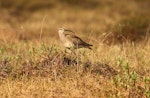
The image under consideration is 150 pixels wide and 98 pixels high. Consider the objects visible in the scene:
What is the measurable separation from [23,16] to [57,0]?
4794mm

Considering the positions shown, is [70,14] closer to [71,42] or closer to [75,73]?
[71,42]

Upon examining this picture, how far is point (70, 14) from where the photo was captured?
78.5 ft

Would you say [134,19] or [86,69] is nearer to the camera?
[86,69]

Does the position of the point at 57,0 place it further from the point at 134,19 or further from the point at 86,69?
the point at 86,69

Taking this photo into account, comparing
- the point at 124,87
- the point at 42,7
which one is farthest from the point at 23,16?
the point at 124,87

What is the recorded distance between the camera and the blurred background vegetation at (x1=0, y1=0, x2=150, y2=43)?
18375mm

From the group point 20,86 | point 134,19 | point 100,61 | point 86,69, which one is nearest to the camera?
point 20,86

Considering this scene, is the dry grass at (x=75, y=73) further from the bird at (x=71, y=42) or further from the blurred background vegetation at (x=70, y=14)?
the blurred background vegetation at (x=70, y=14)

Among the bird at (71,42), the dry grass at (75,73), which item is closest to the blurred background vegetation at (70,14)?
the bird at (71,42)

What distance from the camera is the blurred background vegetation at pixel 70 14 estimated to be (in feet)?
60.3

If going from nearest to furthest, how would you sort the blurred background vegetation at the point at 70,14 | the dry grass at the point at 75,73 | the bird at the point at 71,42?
the dry grass at the point at 75,73
the bird at the point at 71,42
the blurred background vegetation at the point at 70,14

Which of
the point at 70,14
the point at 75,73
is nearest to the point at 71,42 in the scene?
the point at 75,73

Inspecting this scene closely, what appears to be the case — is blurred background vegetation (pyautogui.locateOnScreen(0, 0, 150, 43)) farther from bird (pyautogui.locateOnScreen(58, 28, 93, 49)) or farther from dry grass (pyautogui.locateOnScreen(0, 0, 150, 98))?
dry grass (pyautogui.locateOnScreen(0, 0, 150, 98))

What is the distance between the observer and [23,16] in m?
23.7
